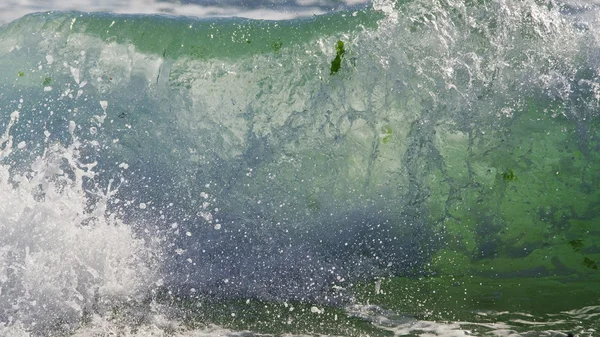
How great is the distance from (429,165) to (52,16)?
92.5 inches

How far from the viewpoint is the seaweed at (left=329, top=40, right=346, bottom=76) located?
3.51 metres

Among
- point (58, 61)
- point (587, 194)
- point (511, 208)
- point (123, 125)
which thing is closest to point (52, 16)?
point (58, 61)

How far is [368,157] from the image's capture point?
11.3 ft

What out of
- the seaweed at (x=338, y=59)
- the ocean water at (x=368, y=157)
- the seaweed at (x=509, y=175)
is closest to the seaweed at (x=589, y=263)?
the ocean water at (x=368, y=157)

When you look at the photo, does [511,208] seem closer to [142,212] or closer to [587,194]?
[587,194]

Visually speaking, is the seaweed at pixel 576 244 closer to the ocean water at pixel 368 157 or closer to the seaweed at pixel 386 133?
the ocean water at pixel 368 157

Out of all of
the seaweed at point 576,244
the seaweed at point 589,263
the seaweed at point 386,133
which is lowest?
the seaweed at point 589,263

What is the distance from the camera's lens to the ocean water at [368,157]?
3258 mm

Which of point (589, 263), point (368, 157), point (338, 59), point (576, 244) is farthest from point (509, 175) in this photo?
point (338, 59)

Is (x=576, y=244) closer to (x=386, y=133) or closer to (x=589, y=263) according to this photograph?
(x=589, y=263)

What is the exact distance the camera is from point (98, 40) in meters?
3.87

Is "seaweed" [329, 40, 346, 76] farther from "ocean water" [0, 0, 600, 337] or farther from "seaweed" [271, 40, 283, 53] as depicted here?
"seaweed" [271, 40, 283, 53]

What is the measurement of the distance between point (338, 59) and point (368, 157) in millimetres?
532

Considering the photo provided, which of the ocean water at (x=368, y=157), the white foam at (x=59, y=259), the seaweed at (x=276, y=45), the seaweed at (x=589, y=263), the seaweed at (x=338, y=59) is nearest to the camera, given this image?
the white foam at (x=59, y=259)
